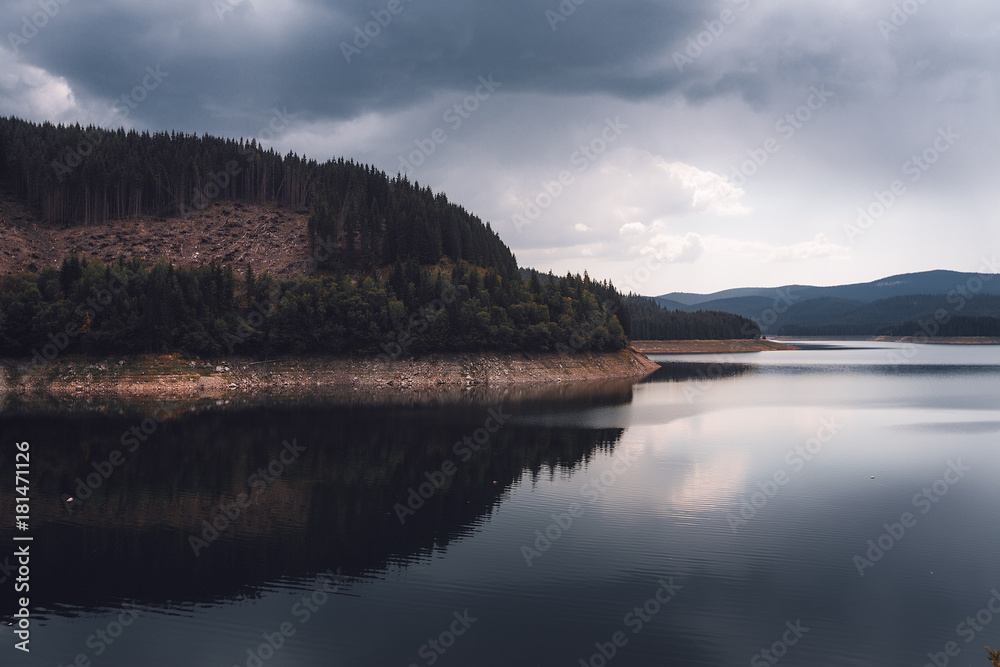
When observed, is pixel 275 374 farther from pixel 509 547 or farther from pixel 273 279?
pixel 509 547

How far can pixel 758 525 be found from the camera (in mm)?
30219

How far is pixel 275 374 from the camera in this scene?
96625 mm

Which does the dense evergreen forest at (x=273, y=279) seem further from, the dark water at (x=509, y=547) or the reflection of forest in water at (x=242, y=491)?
the dark water at (x=509, y=547)

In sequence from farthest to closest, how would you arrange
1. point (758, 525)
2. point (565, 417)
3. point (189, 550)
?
point (565, 417), point (758, 525), point (189, 550)

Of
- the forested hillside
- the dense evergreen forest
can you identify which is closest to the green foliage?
the dense evergreen forest

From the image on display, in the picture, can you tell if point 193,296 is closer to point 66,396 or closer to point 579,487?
point 66,396

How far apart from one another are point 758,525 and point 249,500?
2525 centimetres

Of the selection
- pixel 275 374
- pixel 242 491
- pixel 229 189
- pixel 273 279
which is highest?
pixel 229 189

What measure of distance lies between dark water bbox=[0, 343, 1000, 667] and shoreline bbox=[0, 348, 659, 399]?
31608 millimetres

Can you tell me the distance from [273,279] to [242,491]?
81.8 m

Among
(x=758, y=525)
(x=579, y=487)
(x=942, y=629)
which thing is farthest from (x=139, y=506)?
Answer: (x=942, y=629)

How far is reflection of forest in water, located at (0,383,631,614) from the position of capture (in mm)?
24781

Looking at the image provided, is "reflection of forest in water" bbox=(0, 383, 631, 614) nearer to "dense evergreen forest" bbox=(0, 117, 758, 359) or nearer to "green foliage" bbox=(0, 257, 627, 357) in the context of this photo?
"green foliage" bbox=(0, 257, 627, 357)

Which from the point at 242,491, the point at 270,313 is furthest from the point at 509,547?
the point at 270,313
